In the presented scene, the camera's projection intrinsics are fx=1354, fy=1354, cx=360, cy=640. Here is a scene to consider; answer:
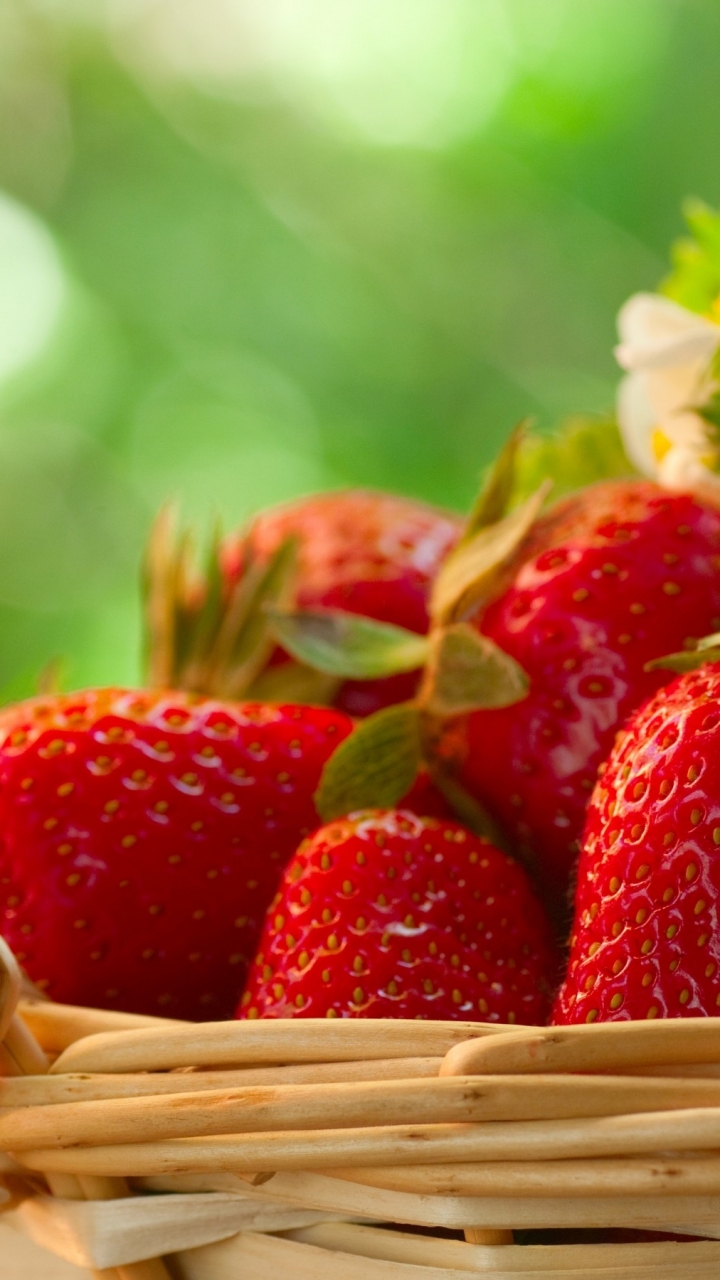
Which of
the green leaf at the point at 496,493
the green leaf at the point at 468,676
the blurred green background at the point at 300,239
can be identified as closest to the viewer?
the green leaf at the point at 468,676

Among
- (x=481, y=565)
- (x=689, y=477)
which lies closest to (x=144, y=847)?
(x=481, y=565)

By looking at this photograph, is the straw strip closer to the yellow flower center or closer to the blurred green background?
the yellow flower center

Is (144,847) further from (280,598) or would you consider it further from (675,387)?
(675,387)

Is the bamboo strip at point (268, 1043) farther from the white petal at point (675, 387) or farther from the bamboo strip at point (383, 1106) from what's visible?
the white petal at point (675, 387)

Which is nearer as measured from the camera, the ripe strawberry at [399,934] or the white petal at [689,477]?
A: the ripe strawberry at [399,934]

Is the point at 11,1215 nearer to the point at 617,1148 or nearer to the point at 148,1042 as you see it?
the point at 148,1042

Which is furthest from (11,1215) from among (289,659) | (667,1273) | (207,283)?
(207,283)

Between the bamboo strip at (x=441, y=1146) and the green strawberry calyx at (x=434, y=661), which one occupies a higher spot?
the green strawberry calyx at (x=434, y=661)

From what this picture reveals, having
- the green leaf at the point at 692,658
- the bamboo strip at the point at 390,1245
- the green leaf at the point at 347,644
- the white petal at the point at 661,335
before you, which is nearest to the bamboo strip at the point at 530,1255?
the bamboo strip at the point at 390,1245
